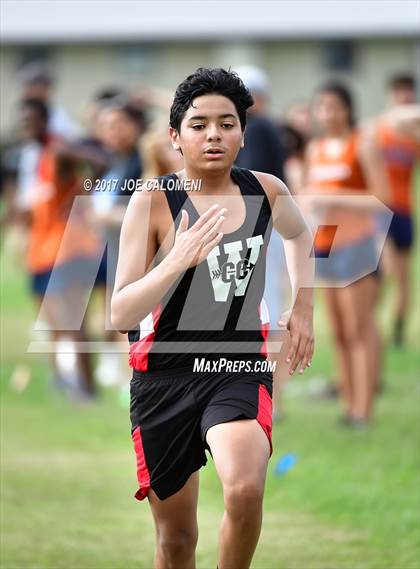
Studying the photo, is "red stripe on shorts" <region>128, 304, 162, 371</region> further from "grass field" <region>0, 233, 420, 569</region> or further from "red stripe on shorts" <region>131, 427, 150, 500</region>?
"grass field" <region>0, 233, 420, 569</region>

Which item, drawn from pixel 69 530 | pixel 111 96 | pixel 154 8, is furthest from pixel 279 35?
pixel 69 530

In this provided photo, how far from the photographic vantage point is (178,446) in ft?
14.7

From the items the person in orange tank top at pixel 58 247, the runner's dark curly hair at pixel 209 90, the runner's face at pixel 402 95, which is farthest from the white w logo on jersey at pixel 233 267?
the runner's face at pixel 402 95

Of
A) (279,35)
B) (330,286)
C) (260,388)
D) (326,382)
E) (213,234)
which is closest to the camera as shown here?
(213,234)

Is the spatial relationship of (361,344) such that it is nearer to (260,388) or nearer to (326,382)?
(326,382)

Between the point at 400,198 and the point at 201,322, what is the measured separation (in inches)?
330

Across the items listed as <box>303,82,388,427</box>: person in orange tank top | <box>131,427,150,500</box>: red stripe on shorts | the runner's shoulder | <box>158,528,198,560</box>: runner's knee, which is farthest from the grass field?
the runner's shoulder

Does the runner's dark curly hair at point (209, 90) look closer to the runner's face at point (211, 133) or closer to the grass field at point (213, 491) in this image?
the runner's face at point (211, 133)

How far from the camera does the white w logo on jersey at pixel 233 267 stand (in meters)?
4.50

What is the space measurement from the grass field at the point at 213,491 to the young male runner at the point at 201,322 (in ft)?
4.27

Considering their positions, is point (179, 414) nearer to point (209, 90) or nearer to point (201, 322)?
point (201, 322)

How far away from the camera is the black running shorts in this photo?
446 centimetres

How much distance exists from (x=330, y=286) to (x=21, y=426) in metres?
2.46

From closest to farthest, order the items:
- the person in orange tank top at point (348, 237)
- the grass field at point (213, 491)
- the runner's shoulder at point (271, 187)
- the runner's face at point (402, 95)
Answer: the runner's shoulder at point (271, 187), the grass field at point (213, 491), the person in orange tank top at point (348, 237), the runner's face at point (402, 95)
